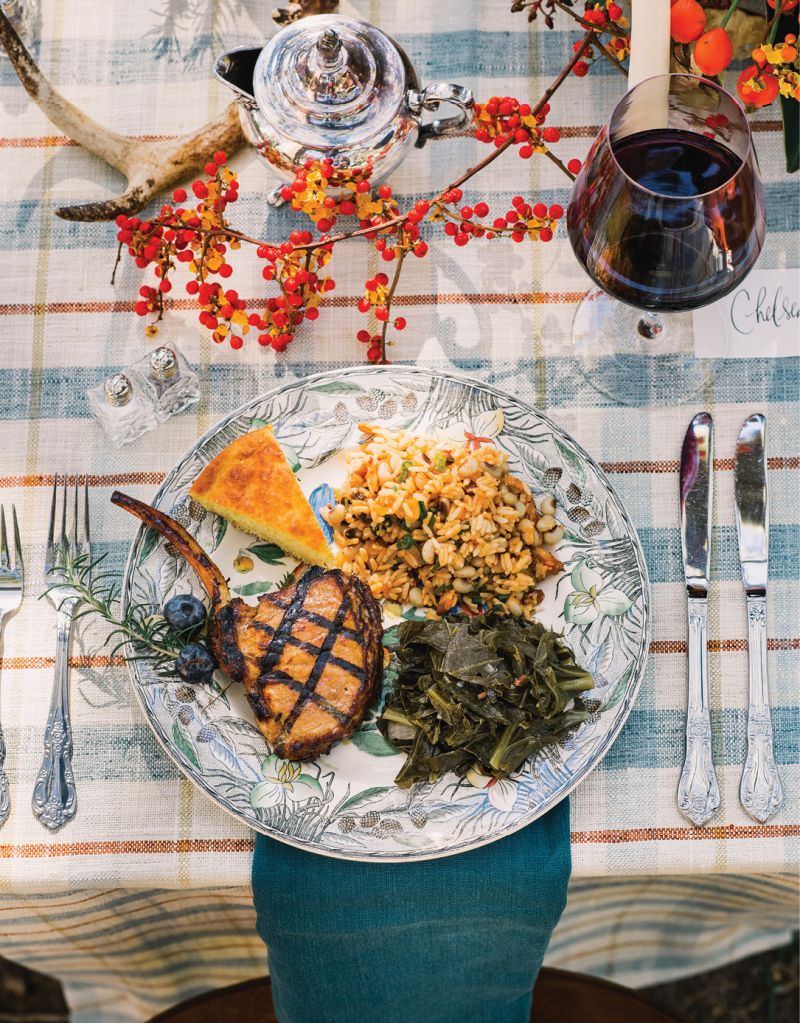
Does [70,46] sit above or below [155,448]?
above

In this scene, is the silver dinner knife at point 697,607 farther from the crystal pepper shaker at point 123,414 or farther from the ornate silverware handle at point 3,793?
the ornate silverware handle at point 3,793

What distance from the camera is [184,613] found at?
125cm

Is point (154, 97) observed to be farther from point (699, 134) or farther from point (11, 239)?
point (699, 134)


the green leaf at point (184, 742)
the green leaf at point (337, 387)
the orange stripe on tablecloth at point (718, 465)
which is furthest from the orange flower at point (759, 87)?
the green leaf at point (184, 742)

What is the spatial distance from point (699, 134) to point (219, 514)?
77cm

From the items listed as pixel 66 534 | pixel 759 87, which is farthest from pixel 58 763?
pixel 759 87

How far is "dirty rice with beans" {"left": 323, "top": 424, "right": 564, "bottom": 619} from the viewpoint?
4.19 feet

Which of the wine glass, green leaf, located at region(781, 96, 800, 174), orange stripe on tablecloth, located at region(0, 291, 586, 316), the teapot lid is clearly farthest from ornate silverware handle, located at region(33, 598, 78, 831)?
green leaf, located at region(781, 96, 800, 174)

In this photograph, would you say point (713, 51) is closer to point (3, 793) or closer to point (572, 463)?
point (572, 463)

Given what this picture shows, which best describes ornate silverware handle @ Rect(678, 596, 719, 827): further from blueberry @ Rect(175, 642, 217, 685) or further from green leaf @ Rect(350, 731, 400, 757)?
blueberry @ Rect(175, 642, 217, 685)

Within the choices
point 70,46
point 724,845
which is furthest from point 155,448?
point 724,845

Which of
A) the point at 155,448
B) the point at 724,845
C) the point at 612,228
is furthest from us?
the point at 155,448

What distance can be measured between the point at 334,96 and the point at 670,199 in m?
0.50

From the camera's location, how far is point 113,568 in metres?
1.35
